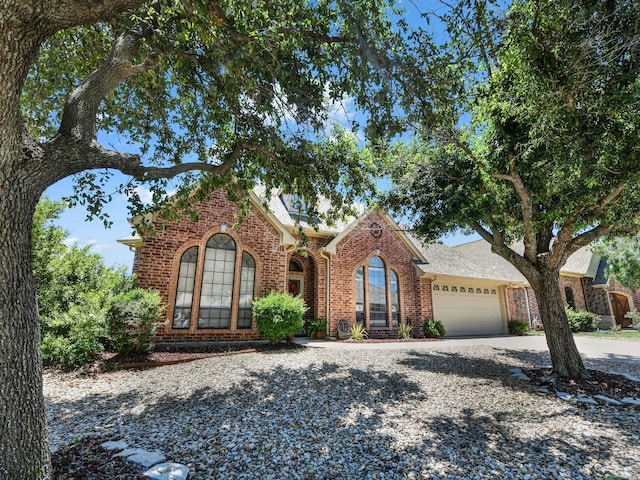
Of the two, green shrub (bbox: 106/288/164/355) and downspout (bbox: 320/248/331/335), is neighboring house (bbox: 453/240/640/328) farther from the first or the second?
green shrub (bbox: 106/288/164/355)

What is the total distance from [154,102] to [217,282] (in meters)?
6.50

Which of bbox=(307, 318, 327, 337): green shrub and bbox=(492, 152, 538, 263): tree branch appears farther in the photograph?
bbox=(307, 318, 327, 337): green shrub

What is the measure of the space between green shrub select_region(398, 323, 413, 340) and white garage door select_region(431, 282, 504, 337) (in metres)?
2.01

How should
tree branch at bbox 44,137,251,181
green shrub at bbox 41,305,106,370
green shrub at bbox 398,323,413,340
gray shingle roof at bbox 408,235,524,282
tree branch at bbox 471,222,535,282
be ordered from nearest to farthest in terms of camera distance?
tree branch at bbox 44,137,251,181 < green shrub at bbox 41,305,106,370 < tree branch at bbox 471,222,535,282 < green shrub at bbox 398,323,413,340 < gray shingle roof at bbox 408,235,524,282

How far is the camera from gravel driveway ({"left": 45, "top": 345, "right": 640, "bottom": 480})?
329cm

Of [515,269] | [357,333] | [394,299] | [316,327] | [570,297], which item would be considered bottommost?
[357,333]

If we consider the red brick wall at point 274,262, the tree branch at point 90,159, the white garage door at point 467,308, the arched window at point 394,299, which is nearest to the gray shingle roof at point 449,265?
the white garage door at point 467,308

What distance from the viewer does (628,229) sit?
709cm

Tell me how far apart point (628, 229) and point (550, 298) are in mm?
2429

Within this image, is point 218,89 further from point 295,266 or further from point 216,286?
point 295,266

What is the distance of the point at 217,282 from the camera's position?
11.1m

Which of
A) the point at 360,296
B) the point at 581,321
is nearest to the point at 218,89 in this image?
the point at 360,296

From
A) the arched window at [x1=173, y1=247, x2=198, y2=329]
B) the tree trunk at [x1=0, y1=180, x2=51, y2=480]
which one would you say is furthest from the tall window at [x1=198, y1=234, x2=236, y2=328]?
the tree trunk at [x1=0, y1=180, x2=51, y2=480]

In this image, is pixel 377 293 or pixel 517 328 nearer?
pixel 377 293
